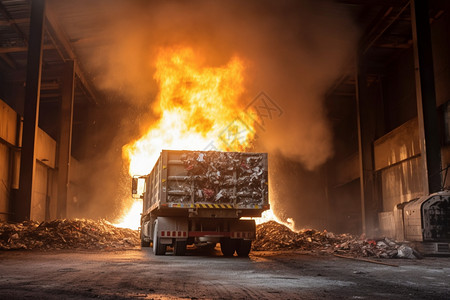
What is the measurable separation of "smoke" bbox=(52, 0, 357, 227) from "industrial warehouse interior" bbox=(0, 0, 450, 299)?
0.31 ft

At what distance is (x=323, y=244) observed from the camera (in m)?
16.8

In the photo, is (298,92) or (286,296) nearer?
(286,296)

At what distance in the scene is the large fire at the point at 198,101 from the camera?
22672 millimetres

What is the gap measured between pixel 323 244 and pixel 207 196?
Answer: 6706mm

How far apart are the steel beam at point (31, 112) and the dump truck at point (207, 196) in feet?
27.1

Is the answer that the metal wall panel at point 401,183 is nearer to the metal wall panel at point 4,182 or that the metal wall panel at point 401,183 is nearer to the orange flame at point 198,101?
the orange flame at point 198,101

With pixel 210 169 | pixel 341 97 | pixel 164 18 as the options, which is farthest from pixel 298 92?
pixel 210 169

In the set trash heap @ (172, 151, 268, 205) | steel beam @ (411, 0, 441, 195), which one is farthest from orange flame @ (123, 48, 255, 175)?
trash heap @ (172, 151, 268, 205)

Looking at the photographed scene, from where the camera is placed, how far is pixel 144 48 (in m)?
23.1

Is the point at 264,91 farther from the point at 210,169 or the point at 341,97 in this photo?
the point at 210,169

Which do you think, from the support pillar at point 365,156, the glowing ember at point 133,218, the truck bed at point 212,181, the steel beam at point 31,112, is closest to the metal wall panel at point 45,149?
the steel beam at point 31,112

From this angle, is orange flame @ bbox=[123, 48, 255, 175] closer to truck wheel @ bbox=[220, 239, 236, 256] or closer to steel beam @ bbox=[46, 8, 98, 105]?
steel beam @ bbox=[46, 8, 98, 105]

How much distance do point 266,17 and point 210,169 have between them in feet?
37.5

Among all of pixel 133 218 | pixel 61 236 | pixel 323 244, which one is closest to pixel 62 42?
pixel 61 236
